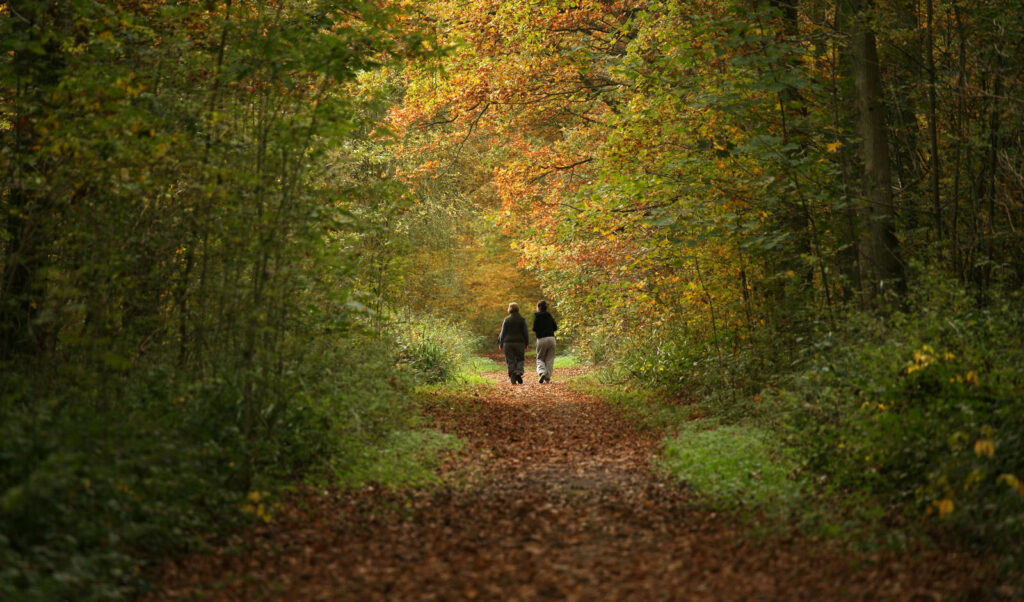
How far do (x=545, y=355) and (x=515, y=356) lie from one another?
1.09 m

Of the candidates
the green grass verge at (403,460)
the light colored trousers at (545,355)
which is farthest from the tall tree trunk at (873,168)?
the light colored trousers at (545,355)

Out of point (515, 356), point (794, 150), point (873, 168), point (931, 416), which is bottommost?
point (515, 356)

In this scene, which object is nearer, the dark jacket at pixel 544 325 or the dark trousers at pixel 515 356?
the dark trousers at pixel 515 356

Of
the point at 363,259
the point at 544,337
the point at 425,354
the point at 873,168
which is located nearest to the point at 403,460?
the point at 363,259

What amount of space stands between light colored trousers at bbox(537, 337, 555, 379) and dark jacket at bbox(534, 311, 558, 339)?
0.14 meters

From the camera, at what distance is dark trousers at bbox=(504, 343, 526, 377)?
60.3 ft

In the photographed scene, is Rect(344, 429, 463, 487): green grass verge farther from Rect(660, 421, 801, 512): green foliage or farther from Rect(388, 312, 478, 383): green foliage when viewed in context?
Rect(388, 312, 478, 383): green foliage

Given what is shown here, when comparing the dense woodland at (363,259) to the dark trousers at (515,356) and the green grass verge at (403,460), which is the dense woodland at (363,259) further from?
the dark trousers at (515,356)

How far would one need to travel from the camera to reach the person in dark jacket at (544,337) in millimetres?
18750

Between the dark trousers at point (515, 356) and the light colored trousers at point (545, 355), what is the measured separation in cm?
73

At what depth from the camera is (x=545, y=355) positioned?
19219mm

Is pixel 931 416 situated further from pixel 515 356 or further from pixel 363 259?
pixel 515 356

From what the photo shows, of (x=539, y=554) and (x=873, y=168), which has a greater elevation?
(x=873, y=168)

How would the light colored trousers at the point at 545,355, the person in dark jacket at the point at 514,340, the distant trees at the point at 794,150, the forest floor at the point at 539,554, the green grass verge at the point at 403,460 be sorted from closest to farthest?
1. the forest floor at the point at 539,554
2. the green grass verge at the point at 403,460
3. the distant trees at the point at 794,150
4. the person in dark jacket at the point at 514,340
5. the light colored trousers at the point at 545,355
